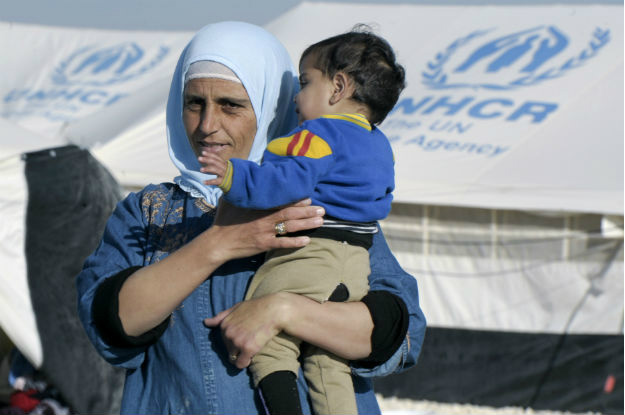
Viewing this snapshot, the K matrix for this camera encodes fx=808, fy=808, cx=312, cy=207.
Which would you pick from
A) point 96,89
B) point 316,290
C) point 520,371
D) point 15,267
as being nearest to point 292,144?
point 316,290

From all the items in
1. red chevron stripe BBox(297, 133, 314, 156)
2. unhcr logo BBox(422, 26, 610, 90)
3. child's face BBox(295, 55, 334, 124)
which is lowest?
unhcr logo BBox(422, 26, 610, 90)

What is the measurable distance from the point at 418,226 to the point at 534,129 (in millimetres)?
1030

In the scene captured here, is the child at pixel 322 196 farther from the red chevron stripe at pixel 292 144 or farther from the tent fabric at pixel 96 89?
the tent fabric at pixel 96 89

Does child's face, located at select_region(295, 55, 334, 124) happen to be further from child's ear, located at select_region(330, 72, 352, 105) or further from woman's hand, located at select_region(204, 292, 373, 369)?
woman's hand, located at select_region(204, 292, 373, 369)

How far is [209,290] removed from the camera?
1386mm

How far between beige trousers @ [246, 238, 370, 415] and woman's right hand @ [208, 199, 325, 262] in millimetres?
60

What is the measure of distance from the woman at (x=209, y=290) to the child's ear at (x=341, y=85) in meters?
0.17

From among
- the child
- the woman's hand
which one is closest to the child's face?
the child

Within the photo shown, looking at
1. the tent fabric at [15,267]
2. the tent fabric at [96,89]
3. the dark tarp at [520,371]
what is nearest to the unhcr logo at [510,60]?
the dark tarp at [520,371]

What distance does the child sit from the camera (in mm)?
1310

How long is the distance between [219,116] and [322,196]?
239 millimetres

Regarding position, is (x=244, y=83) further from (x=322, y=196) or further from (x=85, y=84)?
(x=85, y=84)

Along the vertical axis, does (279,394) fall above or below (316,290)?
below

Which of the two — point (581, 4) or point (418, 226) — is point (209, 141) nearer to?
point (418, 226)
